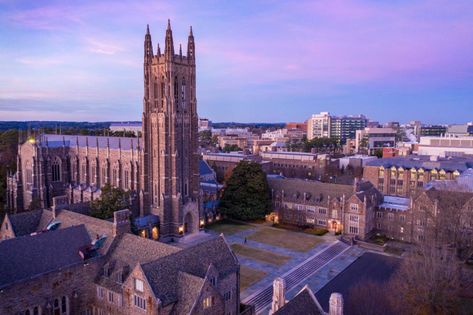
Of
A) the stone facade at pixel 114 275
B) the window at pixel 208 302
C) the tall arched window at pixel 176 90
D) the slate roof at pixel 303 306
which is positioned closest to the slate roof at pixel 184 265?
the stone facade at pixel 114 275

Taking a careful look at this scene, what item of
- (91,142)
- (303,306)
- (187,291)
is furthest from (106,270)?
(91,142)

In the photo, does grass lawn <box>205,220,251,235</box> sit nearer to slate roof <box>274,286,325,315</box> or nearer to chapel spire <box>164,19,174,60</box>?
chapel spire <box>164,19,174,60</box>

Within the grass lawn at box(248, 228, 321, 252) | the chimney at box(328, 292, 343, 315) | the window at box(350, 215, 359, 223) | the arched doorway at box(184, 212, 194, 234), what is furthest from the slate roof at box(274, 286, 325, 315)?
the arched doorway at box(184, 212, 194, 234)

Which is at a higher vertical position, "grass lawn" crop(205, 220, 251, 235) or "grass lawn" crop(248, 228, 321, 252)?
"grass lawn" crop(205, 220, 251, 235)

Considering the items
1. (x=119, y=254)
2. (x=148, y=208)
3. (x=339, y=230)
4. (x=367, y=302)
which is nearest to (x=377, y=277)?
(x=367, y=302)

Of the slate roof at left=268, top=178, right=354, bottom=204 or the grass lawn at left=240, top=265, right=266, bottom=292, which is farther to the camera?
the slate roof at left=268, top=178, right=354, bottom=204

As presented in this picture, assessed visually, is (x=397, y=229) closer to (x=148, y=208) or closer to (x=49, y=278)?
(x=148, y=208)

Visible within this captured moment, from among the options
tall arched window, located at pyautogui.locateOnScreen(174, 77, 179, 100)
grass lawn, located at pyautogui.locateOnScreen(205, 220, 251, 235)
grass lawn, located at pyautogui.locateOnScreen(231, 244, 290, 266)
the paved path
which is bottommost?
the paved path

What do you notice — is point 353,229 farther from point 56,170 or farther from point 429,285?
point 56,170
